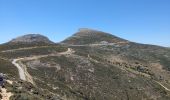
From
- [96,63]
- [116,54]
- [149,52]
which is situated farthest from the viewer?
[149,52]

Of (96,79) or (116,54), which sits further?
(116,54)

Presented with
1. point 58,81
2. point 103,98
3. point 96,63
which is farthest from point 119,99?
point 96,63

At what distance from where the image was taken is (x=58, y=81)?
84438mm

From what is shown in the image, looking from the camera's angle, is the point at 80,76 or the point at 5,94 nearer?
the point at 5,94

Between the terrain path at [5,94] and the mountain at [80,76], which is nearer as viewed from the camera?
the terrain path at [5,94]

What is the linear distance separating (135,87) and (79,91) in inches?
857

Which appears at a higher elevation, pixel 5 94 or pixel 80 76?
pixel 5 94

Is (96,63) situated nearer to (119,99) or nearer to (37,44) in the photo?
(119,99)

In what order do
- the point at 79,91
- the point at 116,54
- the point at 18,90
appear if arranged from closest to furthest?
the point at 18,90
the point at 79,91
the point at 116,54

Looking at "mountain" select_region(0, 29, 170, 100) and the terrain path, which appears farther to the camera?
"mountain" select_region(0, 29, 170, 100)

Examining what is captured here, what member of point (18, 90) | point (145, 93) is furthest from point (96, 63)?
point (18, 90)

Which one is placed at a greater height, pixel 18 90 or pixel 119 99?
pixel 18 90

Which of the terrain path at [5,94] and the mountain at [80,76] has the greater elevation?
the terrain path at [5,94]

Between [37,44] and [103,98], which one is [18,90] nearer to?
[103,98]
